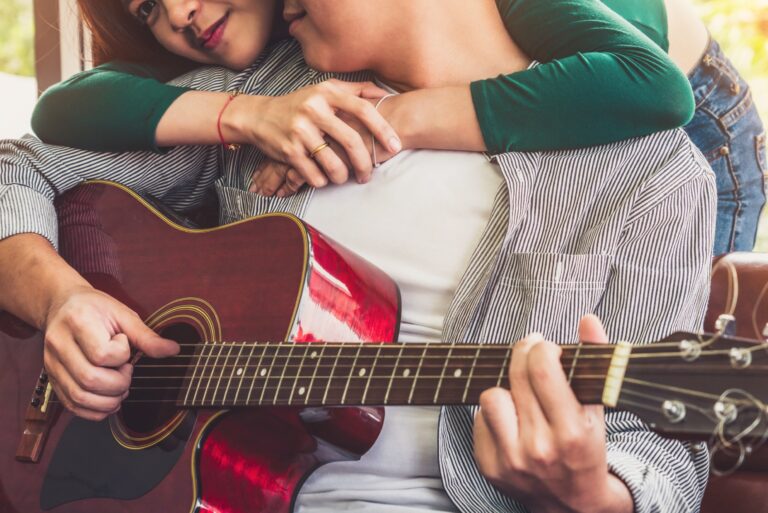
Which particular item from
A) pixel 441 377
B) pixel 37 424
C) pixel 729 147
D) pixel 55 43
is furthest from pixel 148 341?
pixel 55 43

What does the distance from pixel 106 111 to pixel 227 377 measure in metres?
0.57

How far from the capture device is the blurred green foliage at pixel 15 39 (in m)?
2.51

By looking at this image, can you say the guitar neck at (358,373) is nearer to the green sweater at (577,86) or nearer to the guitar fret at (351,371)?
the guitar fret at (351,371)

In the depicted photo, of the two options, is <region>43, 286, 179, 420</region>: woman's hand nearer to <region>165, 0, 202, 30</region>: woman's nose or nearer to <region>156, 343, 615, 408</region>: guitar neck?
<region>156, 343, 615, 408</region>: guitar neck

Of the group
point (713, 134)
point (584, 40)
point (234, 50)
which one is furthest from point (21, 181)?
point (713, 134)

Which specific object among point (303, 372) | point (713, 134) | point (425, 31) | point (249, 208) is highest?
point (425, 31)

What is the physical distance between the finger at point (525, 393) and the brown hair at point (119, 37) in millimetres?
1050

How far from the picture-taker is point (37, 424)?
1.19 meters

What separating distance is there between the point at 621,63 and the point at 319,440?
2.05 feet

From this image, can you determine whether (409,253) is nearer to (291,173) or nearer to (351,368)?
(291,173)

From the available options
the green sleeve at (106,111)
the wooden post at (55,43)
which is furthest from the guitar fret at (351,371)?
the wooden post at (55,43)

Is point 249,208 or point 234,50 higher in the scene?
point 234,50

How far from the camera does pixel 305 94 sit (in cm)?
125

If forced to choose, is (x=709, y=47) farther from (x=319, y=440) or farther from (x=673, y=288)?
(x=319, y=440)
